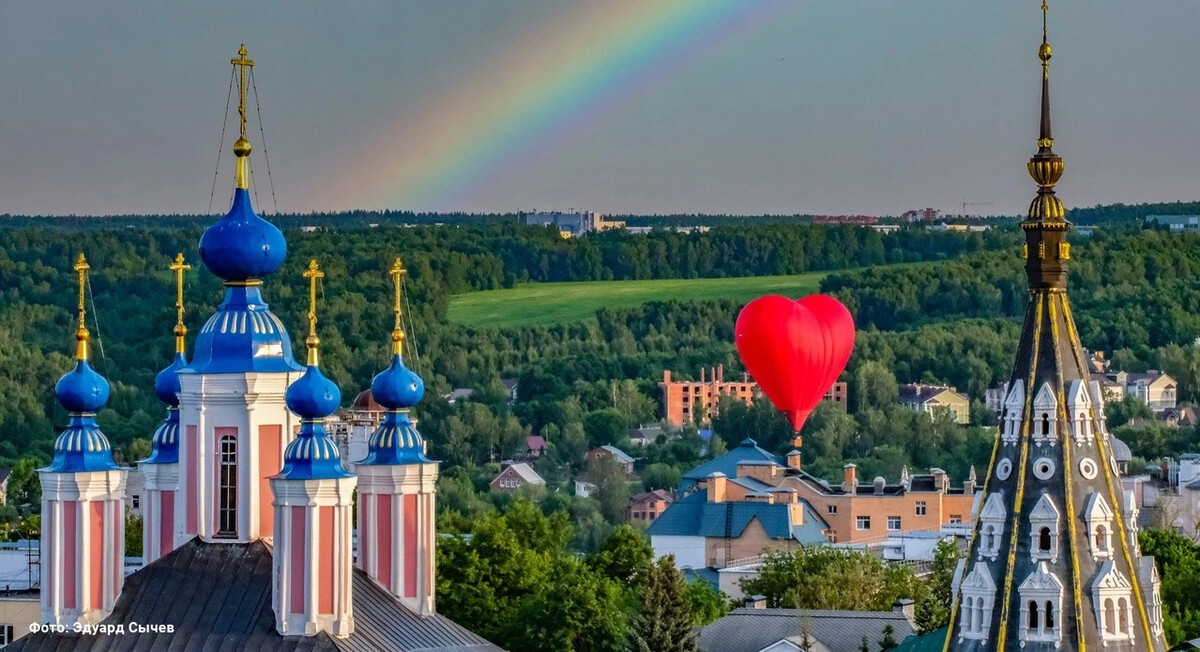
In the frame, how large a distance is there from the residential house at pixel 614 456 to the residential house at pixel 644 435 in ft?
12.0

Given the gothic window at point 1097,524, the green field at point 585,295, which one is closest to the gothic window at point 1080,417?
the gothic window at point 1097,524

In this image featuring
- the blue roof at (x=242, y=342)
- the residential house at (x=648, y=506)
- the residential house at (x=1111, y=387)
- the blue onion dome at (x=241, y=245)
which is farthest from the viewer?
the residential house at (x=1111, y=387)

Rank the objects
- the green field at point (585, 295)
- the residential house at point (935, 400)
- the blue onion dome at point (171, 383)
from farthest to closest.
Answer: the green field at point (585, 295) → the residential house at point (935, 400) → the blue onion dome at point (171, 383)

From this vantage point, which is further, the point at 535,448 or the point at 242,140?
the point at 535,448

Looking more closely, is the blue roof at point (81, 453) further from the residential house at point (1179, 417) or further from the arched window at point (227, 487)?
the residential house at point (1179, 417)

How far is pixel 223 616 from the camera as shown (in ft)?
118

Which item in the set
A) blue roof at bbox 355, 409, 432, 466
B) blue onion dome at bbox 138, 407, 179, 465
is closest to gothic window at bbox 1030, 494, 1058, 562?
blue roof at bbox 355, 409, 432, 466

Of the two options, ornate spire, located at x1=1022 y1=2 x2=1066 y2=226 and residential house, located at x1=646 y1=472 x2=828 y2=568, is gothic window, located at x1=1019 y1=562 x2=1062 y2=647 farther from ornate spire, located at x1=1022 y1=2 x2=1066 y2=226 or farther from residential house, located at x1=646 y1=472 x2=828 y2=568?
residential house, located at x1=646 y1=472 x2=828 y2=568

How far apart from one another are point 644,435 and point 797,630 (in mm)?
78511

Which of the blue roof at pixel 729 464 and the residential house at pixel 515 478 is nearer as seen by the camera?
the blue roof at pixel 729 464

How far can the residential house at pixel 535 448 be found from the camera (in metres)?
122

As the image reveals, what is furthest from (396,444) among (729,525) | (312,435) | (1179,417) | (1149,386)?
(1149,386)

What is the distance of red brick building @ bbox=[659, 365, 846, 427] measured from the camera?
133250mm

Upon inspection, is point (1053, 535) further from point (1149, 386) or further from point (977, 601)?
point (1149, 386)
